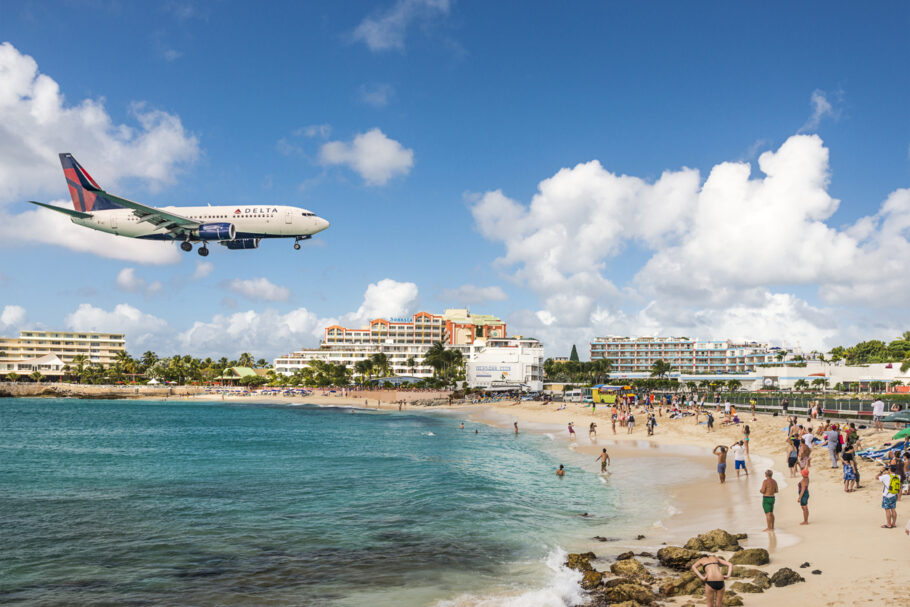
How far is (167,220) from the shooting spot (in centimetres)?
3716

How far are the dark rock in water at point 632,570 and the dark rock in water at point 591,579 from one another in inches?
17.8

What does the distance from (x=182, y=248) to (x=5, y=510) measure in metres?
17.3

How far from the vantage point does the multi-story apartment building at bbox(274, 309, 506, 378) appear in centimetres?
16812

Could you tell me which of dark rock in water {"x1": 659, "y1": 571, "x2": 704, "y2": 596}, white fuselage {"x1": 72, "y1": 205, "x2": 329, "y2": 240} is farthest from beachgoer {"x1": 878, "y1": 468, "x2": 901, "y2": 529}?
white fuselage {"x1": 72, "y1": 205, "x2": 329, "y2": 240}

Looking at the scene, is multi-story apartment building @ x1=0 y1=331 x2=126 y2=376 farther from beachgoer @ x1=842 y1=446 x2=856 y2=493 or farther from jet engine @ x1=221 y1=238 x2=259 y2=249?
beachgoer @ x1=842 y1=446 x2=856 y2=493

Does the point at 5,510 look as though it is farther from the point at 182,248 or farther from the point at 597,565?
the point at 597,565

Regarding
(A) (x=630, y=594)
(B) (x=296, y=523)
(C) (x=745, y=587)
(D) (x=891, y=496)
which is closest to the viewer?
(C) (x=745, y=587)

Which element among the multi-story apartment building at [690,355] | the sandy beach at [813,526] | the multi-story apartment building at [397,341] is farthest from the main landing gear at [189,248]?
the multi-story apartment building at [690,355]

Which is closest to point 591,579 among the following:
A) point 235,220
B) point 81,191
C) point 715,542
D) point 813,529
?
point 715,542

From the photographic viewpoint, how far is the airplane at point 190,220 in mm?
37156

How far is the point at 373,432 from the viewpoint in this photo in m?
62.5

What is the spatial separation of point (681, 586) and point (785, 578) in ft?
6.84

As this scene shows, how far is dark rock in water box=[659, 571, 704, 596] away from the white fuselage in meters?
32.9

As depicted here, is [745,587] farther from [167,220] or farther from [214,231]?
[167,220]
